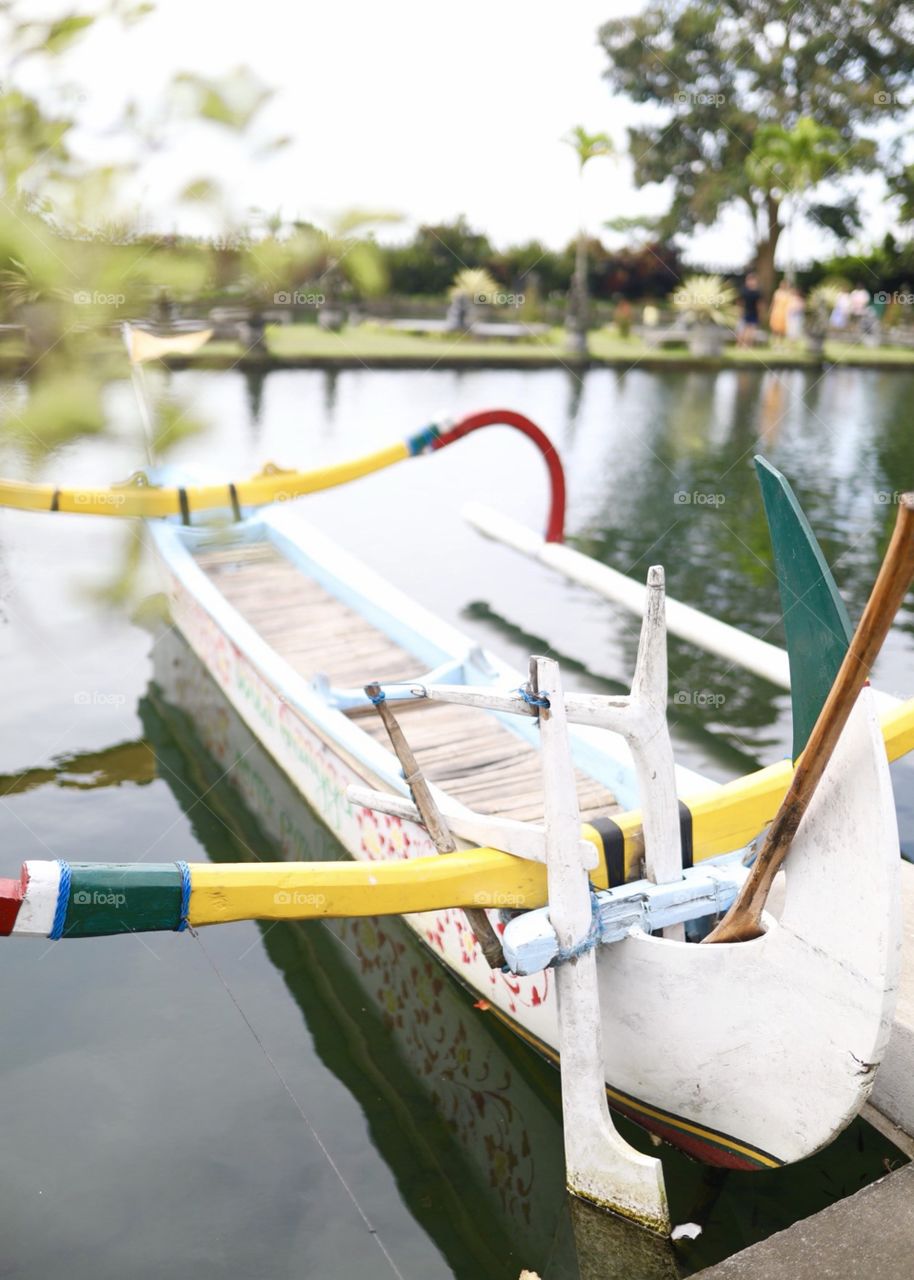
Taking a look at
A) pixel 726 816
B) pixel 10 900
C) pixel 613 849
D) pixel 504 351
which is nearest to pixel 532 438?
pixel 726 816

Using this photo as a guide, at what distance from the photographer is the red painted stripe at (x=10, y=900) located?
2.80 m

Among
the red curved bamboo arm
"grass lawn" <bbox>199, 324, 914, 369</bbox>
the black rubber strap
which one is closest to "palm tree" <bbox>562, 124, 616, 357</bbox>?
"grass lawn" <bbox>199, 324, 914, 369</bbox>

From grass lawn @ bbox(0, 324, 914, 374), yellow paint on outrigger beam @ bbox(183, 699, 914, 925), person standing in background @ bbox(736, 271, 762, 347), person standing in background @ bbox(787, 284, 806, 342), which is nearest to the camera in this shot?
yellow paint on outrigger beam @ bbox(183, 699, 914, 925)

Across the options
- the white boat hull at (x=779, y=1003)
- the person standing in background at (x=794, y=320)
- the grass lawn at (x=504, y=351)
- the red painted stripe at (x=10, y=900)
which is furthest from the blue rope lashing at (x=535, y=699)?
the person standing in background at (x=794, y=320)

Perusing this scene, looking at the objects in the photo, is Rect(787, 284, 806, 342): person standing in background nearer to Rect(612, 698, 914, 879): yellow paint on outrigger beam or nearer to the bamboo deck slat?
the bamboo deck slat

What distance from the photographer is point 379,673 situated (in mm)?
5941

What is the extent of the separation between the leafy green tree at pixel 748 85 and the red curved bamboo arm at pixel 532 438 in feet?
67.1

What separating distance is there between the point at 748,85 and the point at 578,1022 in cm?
2903

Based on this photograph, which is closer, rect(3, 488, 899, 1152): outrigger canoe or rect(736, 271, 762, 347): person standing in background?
rect(3, 488, 899, 1152): outrigger canoe

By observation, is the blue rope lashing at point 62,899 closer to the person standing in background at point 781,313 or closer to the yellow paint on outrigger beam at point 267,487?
the yellow paint on outrigger beam at point 267,487

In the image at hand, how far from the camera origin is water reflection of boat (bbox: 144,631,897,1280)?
3.35 m

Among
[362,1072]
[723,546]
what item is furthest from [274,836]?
[723,546]

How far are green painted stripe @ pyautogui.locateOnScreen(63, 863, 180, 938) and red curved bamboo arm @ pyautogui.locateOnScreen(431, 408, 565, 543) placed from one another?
4993 millimetres

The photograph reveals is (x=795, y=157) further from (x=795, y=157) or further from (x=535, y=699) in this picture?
(x=535, y=699)
